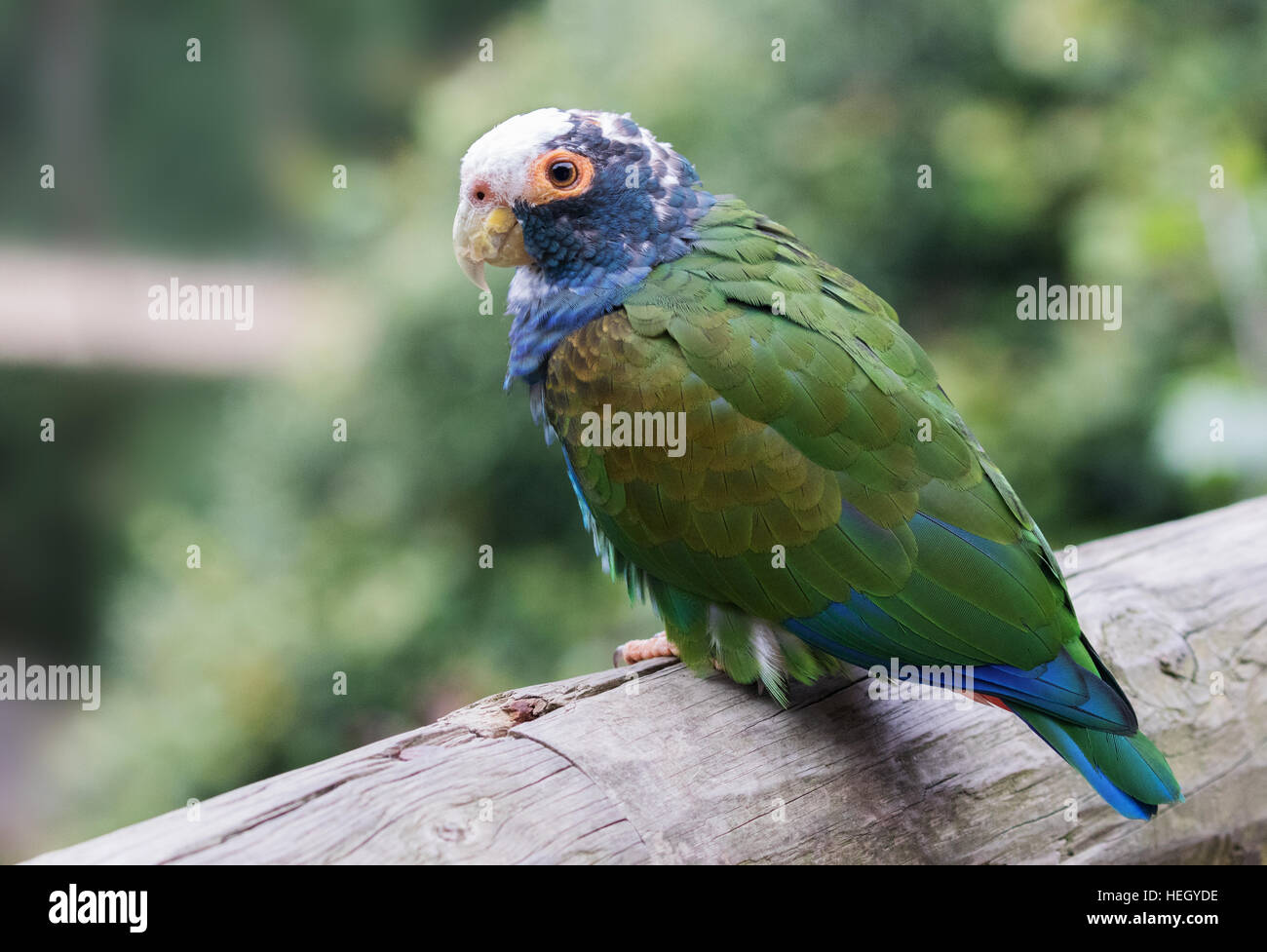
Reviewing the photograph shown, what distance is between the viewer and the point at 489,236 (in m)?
2.13

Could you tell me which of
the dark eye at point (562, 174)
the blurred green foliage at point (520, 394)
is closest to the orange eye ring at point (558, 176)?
the dark eye at point (562, 174)

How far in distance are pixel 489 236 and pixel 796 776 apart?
118 cm

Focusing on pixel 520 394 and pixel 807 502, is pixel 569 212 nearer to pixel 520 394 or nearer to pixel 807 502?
pixel 807 502

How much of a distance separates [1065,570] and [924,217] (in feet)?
7.94

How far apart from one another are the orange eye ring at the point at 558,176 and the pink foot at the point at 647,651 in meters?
0.88

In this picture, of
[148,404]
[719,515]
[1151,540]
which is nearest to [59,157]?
[148,404]

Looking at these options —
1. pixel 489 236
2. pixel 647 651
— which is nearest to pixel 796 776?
pixel 647 651

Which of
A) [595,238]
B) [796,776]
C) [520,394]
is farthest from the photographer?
[520,394]

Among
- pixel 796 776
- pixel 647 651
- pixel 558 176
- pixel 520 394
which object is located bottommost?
pixel 796 776

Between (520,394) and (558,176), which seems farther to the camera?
(520,394)

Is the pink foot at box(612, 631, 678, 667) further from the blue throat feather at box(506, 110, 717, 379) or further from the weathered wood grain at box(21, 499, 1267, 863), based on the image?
the blue throat feather at box(506, 110, 717, 379)

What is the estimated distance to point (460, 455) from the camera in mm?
3711

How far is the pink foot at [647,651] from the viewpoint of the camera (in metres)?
2.04

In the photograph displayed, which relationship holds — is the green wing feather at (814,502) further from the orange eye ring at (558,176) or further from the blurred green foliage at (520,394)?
the blurred green foliage at (520,394)
